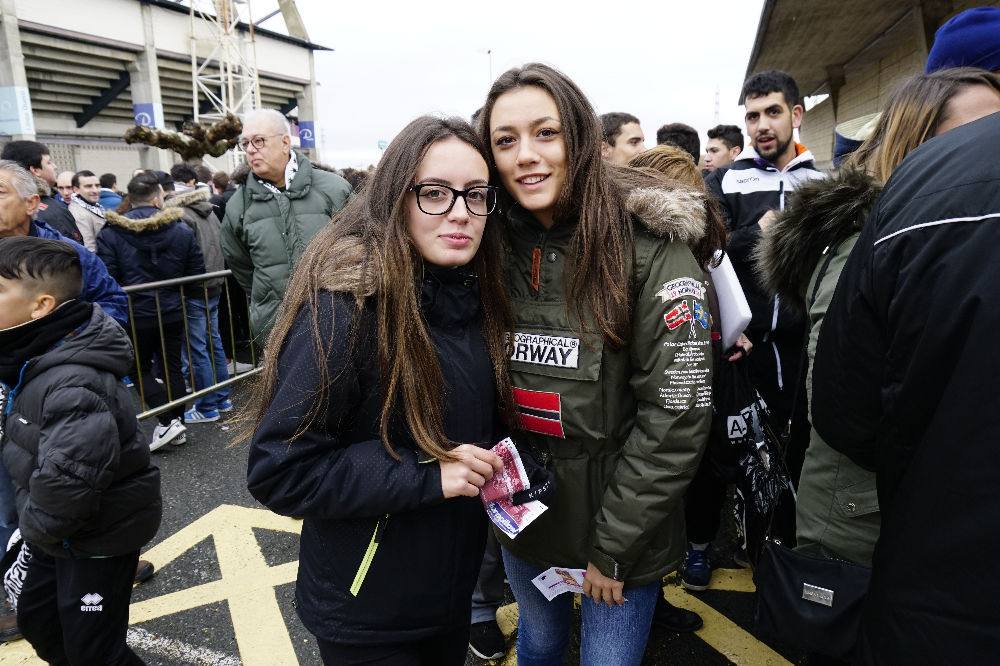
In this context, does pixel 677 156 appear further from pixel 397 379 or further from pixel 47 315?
pixel 47 315

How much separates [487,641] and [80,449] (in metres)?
1.78

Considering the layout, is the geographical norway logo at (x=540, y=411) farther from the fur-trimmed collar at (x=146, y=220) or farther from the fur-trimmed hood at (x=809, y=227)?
the fur-trimmed collar at (x=146, y=220)

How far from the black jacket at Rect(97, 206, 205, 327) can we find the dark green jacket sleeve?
188 inches

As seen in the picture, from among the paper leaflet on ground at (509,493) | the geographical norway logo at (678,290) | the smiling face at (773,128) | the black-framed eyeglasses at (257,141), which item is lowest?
the paper leaflet on ground at (509,493)

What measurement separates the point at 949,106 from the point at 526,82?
1128 millimetres

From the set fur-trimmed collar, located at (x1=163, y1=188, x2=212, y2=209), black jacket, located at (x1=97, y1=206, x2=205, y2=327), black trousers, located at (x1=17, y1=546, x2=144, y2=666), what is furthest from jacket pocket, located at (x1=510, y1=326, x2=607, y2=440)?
fur-trimmed collar, located at (x1=163, y1=188, x2=212, y2=209)

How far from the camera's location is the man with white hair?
4039 mm

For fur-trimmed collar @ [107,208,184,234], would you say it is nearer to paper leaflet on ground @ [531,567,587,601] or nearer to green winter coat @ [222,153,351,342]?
green winter coat @ [222,153,351,342]

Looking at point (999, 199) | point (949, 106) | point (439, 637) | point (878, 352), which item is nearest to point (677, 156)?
point (949, 106)

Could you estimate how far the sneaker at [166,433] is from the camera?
477cm

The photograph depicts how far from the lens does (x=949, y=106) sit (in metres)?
1.62

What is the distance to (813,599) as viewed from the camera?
58.5 inches

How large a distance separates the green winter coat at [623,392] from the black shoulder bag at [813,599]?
0.91ft

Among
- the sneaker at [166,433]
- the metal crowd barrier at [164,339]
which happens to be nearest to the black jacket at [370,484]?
the sneaker at [166,433]
